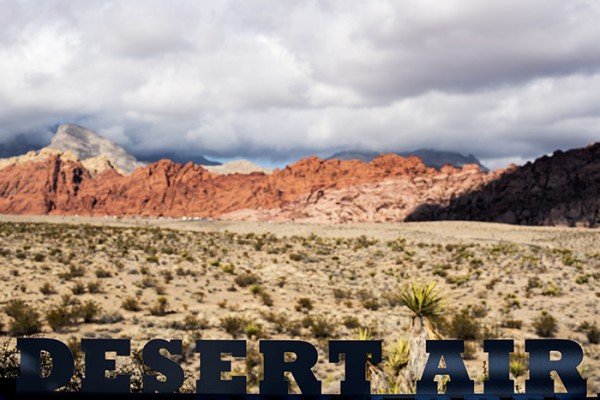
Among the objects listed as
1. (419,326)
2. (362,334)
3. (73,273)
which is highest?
(419,326)

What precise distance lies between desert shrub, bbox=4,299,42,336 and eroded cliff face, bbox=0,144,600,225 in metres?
70.3

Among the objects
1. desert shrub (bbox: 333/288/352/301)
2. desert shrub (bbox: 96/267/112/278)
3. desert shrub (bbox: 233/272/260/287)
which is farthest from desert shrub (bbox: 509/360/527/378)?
desert shrub (bbox: 96/267/112/278)

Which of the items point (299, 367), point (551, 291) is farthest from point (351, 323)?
point (299, 367)

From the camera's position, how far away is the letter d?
5012mm

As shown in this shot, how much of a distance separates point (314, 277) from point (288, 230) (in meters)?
34.7

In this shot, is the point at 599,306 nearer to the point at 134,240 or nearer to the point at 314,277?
the point at 314,277

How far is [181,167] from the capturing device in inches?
4417

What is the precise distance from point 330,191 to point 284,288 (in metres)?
69.6

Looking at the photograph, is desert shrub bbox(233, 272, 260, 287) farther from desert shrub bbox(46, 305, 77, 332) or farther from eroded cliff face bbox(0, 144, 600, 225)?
eroded cliff face bbox(0, 144, 600, 225)

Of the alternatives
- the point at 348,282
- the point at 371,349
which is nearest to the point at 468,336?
the point at 371,349

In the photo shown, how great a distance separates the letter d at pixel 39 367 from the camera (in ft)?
16.4

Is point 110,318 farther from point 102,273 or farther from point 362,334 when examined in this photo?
point 362,334

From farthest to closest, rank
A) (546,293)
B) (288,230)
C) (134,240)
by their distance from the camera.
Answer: (288,230) < (134,240) < (546,293)

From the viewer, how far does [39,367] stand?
5070 millimetres
